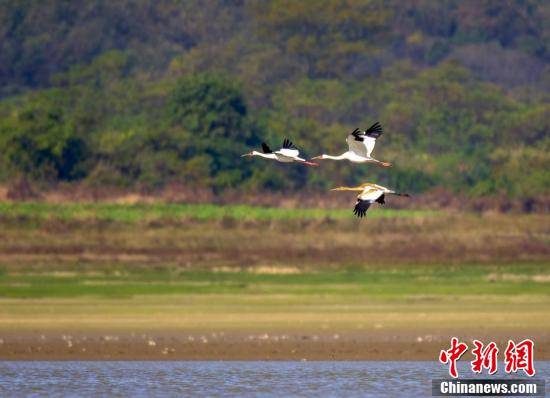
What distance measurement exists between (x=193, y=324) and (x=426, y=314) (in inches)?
153

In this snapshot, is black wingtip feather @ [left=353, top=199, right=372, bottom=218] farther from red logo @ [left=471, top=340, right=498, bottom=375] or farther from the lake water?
red logo @ [left=471, top=340, right=498, bottom=375]

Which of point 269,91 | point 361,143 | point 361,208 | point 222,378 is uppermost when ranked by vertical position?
point 269,91

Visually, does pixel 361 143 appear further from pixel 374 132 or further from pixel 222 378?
pixel 222 378

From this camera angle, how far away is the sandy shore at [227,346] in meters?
21.7

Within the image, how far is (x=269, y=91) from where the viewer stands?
65.7m

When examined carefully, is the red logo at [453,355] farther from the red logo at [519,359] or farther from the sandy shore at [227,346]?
the red logo at [519,359]

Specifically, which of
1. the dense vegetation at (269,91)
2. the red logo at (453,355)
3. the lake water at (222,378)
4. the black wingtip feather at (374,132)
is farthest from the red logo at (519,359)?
the dense vegetation at (269,91)

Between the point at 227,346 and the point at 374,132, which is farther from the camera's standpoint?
the point at 227,346

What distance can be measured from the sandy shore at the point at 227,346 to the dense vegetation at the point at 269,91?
23044mm

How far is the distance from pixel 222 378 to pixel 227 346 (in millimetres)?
2274

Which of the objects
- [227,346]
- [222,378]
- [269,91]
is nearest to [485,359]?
[222,378]

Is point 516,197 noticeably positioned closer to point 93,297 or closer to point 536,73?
point 93,297

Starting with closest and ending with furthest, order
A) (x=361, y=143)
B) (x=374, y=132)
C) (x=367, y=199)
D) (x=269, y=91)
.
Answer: (x=367, y=199) < (x=361, y=143) < (x=374, y=132) < (x=269, y=91)

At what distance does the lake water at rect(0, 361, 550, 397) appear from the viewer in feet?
62.3
